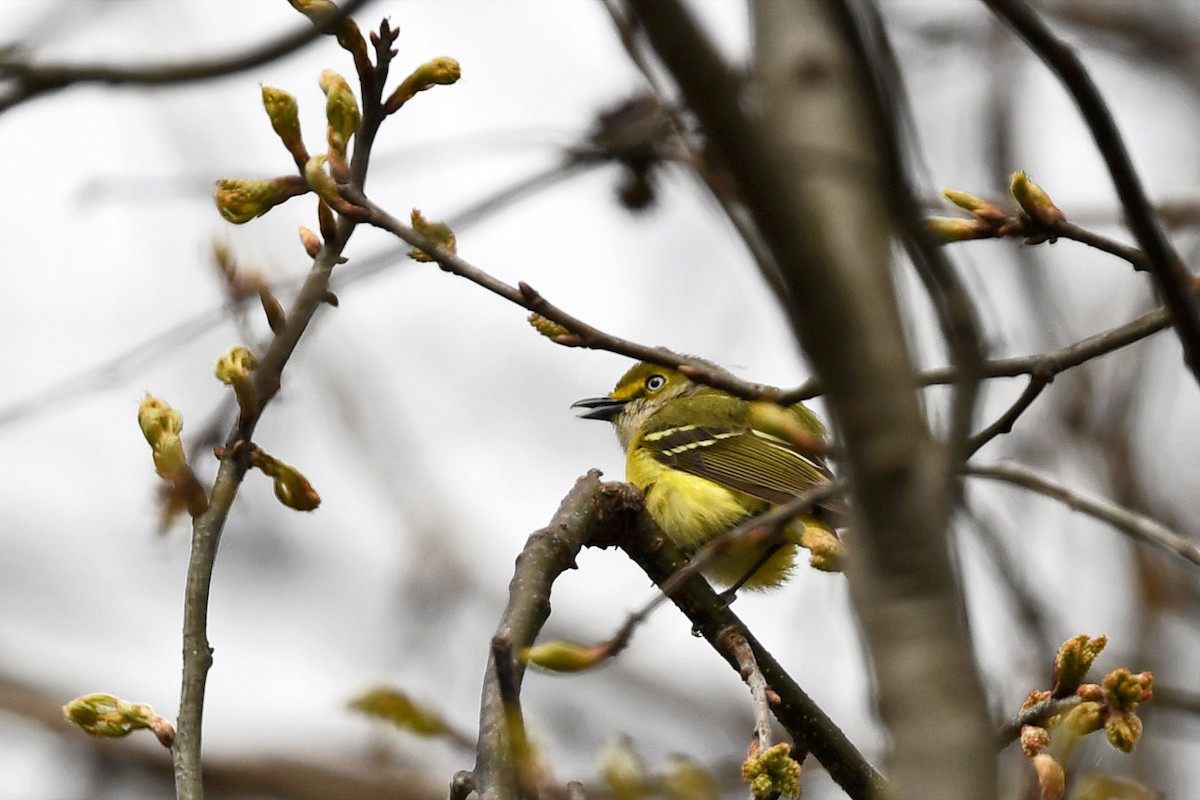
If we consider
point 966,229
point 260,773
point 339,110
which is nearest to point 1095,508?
point 966,229

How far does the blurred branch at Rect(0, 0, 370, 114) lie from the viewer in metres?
2.47

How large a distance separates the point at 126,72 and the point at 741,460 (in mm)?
4427

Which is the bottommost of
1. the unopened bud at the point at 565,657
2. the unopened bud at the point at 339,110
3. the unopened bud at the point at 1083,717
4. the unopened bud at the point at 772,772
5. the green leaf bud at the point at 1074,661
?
the unopened bud at the point at 772,772

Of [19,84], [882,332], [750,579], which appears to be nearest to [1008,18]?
[882,332]

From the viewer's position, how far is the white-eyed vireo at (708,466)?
19.4 ft

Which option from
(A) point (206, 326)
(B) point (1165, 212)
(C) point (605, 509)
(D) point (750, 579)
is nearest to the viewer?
(C) point (605, 509)

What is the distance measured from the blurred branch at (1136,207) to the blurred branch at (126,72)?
128cm

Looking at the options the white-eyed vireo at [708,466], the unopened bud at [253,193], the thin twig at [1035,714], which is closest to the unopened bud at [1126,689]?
the thin twig at [1035,714]

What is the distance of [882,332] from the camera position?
4.41 feet

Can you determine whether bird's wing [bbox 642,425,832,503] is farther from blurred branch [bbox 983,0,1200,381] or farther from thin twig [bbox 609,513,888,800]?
blurred branch [bbox 983,0,1200,381]

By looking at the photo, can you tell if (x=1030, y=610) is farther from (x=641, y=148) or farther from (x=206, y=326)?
(x=206, y=326)

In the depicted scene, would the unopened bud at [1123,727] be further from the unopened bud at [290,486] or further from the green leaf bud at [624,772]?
the unopened bud at [290,486]

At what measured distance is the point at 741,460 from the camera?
6.55 m

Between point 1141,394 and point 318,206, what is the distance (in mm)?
5521
